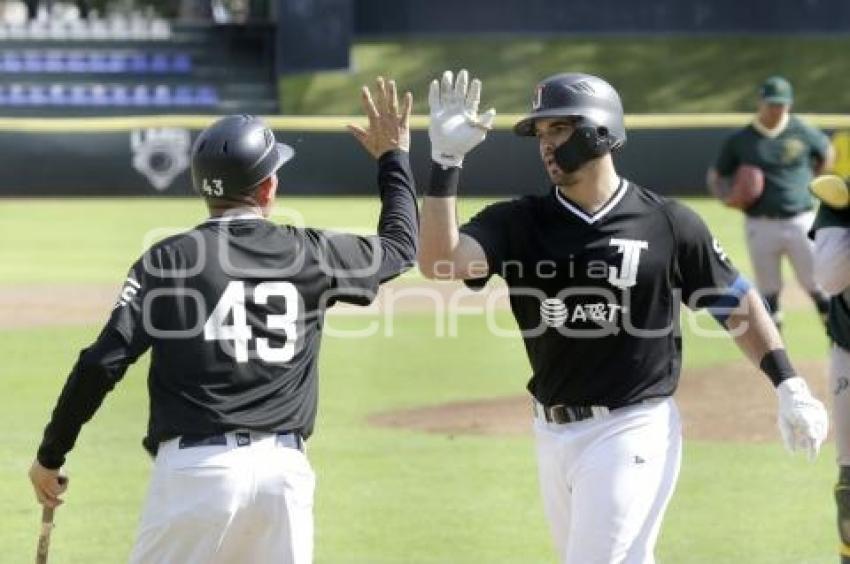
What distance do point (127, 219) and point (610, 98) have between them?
1885cm

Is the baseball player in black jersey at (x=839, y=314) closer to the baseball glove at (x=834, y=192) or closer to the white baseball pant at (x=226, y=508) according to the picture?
the baseball glove at (x=834, y=192)

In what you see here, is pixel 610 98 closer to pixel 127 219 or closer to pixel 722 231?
pixel 722 231

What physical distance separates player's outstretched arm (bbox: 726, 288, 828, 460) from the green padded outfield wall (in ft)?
67.4

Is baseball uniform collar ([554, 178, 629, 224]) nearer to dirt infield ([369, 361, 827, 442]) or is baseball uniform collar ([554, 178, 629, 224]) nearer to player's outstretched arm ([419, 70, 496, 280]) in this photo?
player's outstretched arm ([419, 70, 496, 280])

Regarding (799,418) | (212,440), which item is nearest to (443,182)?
(212,440)

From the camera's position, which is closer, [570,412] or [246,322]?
Answer: [246,322]

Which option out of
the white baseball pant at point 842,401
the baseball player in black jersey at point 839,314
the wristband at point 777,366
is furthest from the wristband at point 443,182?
the white baseball pant at point 842,401

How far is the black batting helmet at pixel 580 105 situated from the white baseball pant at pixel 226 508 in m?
1.52

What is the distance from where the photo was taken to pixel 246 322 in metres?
4.96

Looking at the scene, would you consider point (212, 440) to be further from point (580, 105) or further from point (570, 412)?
point (580, 105)

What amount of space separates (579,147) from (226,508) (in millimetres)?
1735

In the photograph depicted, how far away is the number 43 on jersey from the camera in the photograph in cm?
494

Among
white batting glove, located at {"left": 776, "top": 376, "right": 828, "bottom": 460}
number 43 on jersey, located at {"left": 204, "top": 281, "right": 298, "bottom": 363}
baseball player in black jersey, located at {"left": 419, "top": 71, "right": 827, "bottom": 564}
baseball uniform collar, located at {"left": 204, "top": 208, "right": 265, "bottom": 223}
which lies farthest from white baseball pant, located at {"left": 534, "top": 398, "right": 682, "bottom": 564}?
baseball uniform collar, located at {"left": 204, "top": 208, "right": 265, "bottom": 223}

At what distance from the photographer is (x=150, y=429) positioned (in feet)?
16.4
